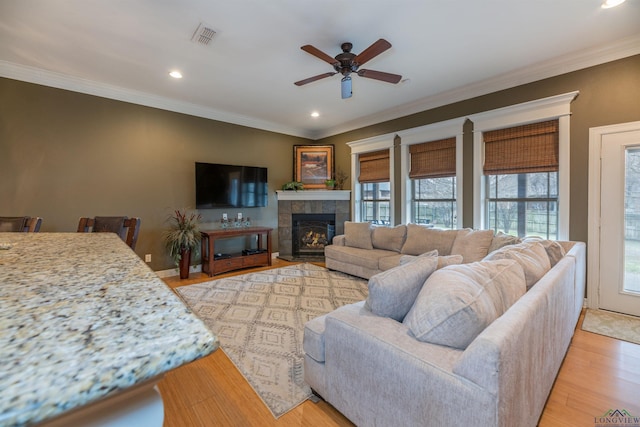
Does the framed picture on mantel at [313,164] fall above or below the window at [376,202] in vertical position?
above

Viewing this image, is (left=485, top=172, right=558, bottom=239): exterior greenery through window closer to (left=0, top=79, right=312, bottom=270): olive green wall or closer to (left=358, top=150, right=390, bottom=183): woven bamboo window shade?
(left=358, top=150, right=390, bottom=183): woven bamboo window shade

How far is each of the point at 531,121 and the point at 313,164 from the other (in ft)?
12.3

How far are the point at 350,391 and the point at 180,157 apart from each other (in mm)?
4358

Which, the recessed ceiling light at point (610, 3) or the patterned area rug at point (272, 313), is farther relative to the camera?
the recessed ceiling light at point (610, 3)

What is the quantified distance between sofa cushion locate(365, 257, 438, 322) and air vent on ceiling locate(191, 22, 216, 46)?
2644 mm

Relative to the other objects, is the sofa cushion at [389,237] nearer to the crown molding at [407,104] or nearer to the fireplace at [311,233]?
the fireplace at [311,233]

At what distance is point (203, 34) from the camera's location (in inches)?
103

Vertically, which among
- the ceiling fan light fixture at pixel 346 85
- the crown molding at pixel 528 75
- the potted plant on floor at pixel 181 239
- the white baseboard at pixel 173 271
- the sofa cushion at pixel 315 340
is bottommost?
the white baseboard at pixel 173 271

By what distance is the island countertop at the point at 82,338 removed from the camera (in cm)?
31

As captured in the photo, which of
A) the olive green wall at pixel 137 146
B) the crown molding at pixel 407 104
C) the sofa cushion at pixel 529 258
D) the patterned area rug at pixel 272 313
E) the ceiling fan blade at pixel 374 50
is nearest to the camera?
the sofa cushion at pixel 529 258

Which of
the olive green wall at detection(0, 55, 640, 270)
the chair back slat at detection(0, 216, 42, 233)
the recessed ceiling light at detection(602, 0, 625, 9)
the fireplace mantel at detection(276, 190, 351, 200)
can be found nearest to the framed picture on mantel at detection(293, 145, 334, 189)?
the fireplace mantel at detection(276, 190, 351, 200)

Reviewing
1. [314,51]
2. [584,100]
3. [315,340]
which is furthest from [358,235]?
[584,100]

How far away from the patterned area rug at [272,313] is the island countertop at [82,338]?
1418mm

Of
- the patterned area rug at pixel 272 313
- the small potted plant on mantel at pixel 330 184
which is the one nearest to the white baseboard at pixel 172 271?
the patterned area rug at pixel 272 313
